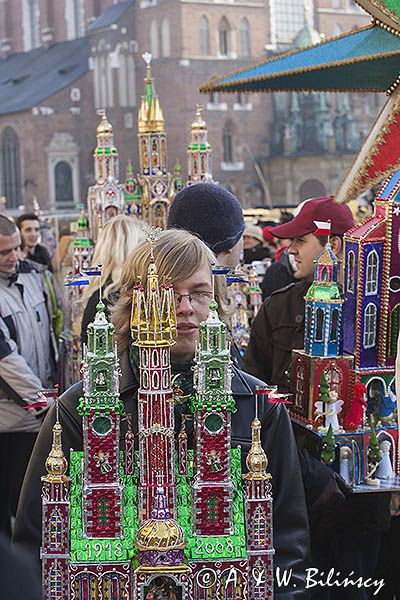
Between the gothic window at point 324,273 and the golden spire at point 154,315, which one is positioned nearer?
the golden spire at point 154,315

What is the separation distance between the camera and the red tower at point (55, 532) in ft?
8.66

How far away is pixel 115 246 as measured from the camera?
6.29 m

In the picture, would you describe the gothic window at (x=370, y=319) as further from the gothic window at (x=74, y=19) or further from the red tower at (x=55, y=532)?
the gothic window at (x=74, y=19)

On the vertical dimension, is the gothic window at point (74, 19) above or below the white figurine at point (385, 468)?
above

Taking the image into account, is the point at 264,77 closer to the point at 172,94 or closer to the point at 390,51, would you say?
the point at 390,51

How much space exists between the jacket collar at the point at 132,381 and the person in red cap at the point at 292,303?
2065mm

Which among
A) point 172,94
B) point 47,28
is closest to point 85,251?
point 172,94

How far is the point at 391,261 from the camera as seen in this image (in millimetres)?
4688

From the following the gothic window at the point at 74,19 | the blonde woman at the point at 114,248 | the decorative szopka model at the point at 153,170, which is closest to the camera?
the blonde woman at the point at 114,248

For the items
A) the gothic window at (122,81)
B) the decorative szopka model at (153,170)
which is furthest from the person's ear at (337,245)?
the gothic window at (122,81)

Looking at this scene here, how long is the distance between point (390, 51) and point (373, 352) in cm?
119

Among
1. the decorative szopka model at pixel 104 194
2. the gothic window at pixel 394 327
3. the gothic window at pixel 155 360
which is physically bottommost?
the gothic window at pixel 394 327

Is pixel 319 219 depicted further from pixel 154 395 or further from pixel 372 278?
pixel 154 395

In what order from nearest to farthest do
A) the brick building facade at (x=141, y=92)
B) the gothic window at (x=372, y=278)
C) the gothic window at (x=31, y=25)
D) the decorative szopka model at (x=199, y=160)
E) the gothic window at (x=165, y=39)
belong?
the gothic window at (x=372, y=278), the decorative szopka model at (x=199, y=160), the brick building facade at (x=141, y=92), the gothic window at (x=165, y=39), the gothic window at (x=31, y=25)
